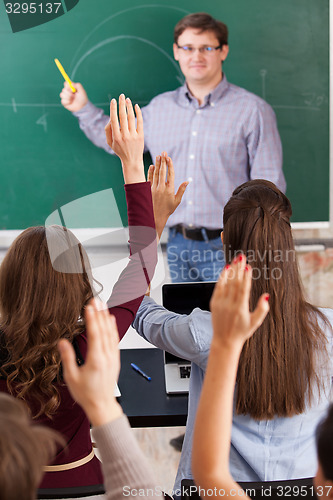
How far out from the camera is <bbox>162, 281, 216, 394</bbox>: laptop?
1.81m

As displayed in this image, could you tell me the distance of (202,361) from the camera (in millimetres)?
1303

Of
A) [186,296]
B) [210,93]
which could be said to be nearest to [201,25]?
[210,93]

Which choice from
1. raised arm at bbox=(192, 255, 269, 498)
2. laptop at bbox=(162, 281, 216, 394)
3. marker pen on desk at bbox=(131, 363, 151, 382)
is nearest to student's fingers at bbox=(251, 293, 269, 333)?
raised arm at bbox=(192, 255, 269, 498)

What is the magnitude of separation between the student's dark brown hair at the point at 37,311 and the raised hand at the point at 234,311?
58 cm

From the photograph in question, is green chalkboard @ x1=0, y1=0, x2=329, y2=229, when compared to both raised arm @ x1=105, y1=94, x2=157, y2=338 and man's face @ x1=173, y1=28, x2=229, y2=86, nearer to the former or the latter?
man's face @ x1=173, y1=28, x2=229, y2=86

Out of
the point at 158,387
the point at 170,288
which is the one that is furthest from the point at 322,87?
the point at 158,387

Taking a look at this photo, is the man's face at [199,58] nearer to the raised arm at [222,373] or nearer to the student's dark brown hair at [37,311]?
the student's dark brown hair at [37,311]

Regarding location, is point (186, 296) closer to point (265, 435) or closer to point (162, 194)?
point (162, 194)

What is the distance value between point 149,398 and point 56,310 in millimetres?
614

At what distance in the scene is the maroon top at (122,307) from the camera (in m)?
1.24

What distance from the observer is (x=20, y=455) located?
583 millimetres

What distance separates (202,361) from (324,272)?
2068 mm

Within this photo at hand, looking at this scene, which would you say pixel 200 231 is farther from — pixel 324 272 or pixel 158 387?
pixel 158 387

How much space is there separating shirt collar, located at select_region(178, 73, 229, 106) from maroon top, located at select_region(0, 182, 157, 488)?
1.75m
